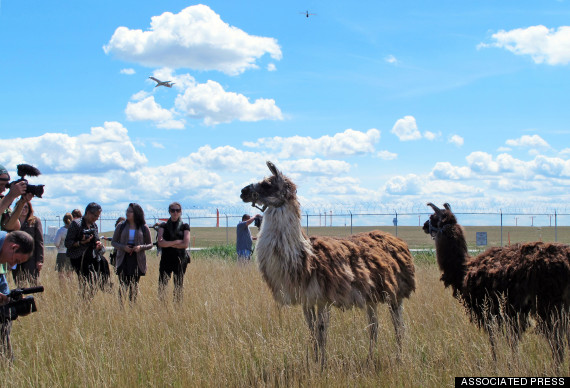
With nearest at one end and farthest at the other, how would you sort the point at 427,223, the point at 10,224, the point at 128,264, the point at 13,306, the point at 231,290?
the point at 13,306
the point at 10,224
the point at 427,223
the point at 128,264
the point at 231,290

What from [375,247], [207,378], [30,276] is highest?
[375,247]

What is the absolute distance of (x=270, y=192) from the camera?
6.20 metres

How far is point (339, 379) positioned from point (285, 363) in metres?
0.87

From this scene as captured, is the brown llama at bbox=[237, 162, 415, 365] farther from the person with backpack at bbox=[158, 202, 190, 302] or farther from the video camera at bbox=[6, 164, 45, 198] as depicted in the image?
the person with backpack at bbox=[158, 202, 190, 302]

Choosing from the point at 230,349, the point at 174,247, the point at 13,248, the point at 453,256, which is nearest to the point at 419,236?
the point at 174,247

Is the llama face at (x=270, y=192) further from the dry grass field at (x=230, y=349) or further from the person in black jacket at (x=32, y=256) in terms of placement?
the person in black jacket at (x=32, y=256)

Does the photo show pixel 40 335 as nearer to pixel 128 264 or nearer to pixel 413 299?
pixel 128 264

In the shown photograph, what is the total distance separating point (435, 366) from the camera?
19.0 feet

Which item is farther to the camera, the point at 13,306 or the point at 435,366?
the point at 435,366

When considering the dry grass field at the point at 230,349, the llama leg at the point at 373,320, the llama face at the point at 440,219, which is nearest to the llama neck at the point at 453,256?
the llama face at the point at 440,219

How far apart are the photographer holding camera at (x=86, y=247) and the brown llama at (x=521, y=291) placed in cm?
549

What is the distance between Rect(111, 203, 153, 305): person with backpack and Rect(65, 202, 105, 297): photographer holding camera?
0.32m

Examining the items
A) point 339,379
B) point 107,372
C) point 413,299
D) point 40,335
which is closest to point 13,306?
point 107,372

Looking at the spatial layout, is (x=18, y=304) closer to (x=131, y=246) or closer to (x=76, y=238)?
(x=76, y=238)
